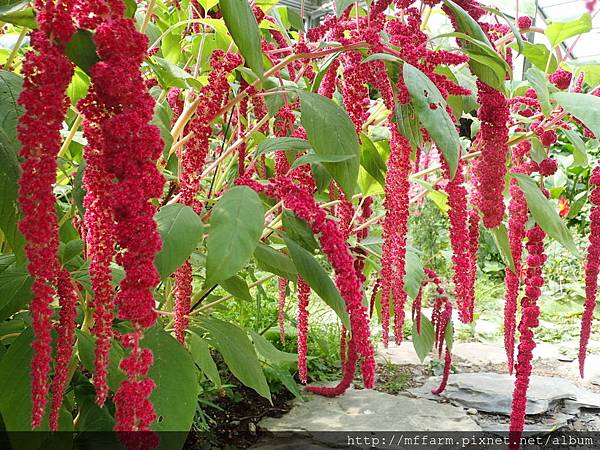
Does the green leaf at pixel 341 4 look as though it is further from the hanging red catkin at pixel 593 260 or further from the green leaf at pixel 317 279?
the hanging red catkin at pixel 593 260

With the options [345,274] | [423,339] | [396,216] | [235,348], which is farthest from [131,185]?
[423,339]

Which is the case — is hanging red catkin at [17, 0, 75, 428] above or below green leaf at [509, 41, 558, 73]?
below

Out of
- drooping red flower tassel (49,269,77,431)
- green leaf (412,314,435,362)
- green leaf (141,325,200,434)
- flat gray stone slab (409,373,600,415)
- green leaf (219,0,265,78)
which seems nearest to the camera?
drooping red flower tassel (49,269,77,431)

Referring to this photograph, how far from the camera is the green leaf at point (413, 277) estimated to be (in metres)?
1.45

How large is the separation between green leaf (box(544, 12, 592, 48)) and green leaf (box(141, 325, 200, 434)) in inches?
33.3

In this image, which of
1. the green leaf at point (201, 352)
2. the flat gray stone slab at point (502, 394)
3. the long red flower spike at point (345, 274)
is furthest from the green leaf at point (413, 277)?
the flat gray stone slab at point (502, 394)

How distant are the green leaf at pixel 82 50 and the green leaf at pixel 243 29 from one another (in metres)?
0.16

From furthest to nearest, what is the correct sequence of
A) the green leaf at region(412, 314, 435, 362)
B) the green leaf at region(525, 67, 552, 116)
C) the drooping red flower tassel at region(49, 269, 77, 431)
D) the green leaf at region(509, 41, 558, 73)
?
the green leaf at region(412, 314, 435, 362), the green leaf at region(509, 41, 558, 73), the green leaf at region(525, 67, 552, 116), the drooping red flower tassel at region(49, 269, 77, 431)

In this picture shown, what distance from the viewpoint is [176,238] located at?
0.69 metres

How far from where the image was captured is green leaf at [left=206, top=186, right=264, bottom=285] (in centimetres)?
66

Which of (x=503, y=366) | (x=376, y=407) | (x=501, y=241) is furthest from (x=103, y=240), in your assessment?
(x=503, y=366)

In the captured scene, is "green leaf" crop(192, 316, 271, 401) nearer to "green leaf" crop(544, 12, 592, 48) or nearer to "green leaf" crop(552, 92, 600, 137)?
"green leaf" crop(552, 92, 600, 137)

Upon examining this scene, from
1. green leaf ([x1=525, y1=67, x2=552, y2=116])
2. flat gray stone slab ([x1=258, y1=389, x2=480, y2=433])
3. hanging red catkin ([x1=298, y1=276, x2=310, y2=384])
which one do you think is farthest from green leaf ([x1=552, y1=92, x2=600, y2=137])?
flat gray stone slab ([x1=258, y1=389, x2=480, y2=433])

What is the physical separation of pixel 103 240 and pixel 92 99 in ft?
0.40
